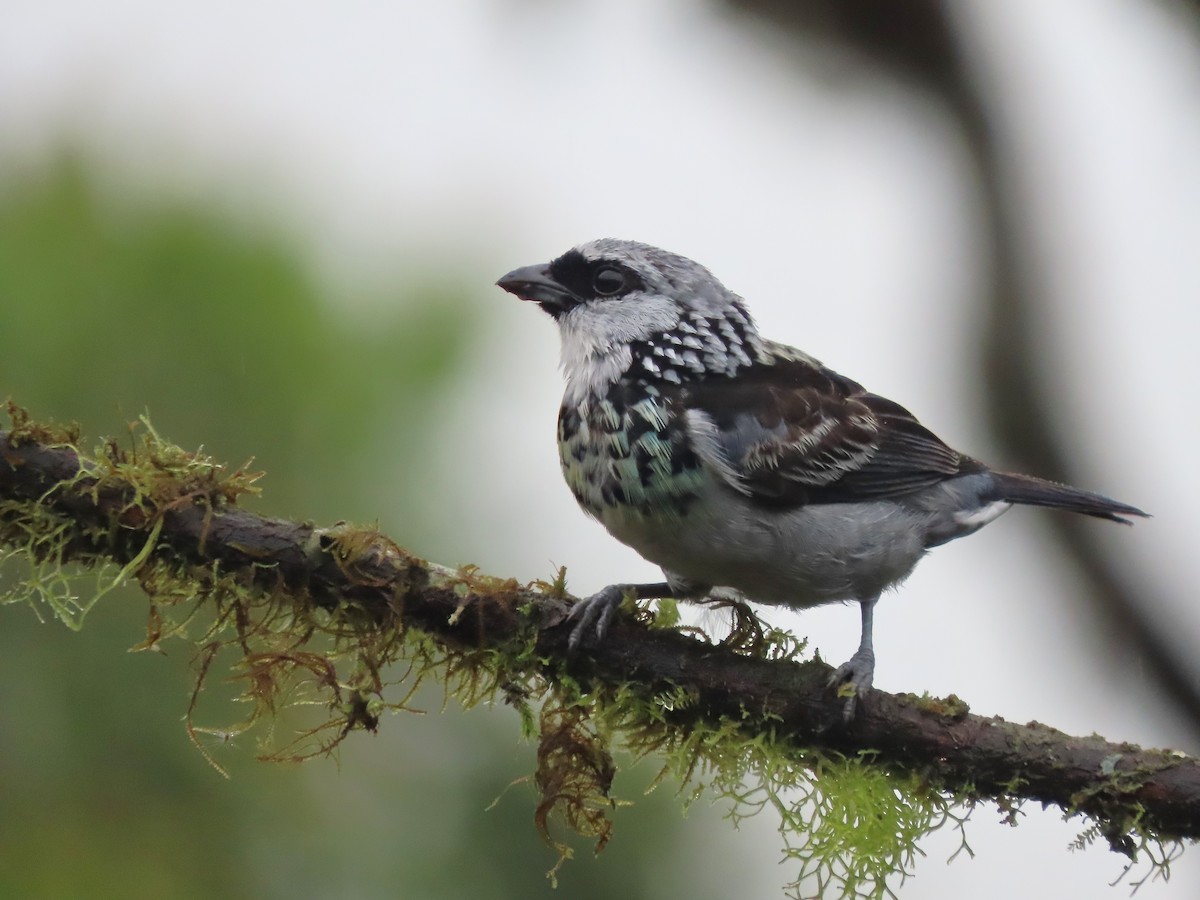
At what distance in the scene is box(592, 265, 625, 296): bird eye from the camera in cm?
415

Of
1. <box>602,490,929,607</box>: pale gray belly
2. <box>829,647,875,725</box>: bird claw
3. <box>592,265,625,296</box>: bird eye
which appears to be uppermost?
<box>592,265,625,296</box>: bird eye

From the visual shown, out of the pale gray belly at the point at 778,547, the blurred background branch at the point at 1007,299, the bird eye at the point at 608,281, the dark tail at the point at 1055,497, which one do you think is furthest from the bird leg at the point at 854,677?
the blurred background branch at the point at 1007,299

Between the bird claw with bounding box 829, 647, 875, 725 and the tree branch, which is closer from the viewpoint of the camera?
the tree branch

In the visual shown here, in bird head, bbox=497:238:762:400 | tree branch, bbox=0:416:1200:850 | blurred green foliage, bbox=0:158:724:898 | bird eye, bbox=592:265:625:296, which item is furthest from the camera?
blurred green foliage, bbox=0:158:724:898

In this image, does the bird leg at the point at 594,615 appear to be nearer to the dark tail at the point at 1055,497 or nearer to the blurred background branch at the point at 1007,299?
the dark tail at the point at 1055,497

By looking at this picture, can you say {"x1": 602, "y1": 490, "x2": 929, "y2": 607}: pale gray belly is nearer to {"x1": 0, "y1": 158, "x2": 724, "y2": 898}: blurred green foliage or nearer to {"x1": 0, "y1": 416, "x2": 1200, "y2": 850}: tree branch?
{"x1": 0, "y1": 416, "x2": 1200, "y2": 850}: tree branch

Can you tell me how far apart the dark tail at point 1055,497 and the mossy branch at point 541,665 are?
56.6 inches

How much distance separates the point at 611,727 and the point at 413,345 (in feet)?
12.0

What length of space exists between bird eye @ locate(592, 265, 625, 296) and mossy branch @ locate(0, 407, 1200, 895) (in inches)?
52.2

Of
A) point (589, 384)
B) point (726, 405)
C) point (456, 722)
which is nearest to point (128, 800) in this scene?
point (456, 722)

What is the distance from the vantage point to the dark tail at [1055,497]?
165 inches

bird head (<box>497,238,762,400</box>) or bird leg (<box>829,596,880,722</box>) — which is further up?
bird head (<box>497,238,762,400</box>)

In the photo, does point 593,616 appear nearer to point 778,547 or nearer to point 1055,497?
point 778,547

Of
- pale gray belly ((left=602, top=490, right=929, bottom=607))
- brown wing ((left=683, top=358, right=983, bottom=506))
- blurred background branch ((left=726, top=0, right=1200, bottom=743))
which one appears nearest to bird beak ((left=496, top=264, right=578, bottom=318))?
brown wing ((left=683, top=358, right=983, bottom=506))
